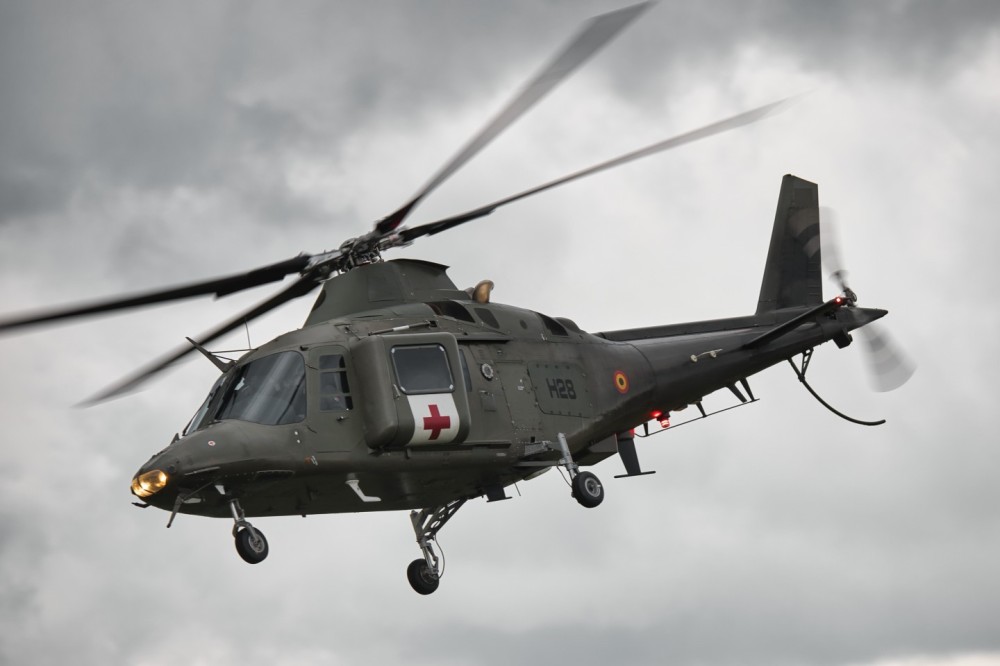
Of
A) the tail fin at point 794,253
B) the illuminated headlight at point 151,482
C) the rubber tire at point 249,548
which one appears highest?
the tail fin at point 794,253

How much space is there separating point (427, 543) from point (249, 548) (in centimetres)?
579

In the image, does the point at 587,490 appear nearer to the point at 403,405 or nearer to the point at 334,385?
the point at 403,405

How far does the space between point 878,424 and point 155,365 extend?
15.1m

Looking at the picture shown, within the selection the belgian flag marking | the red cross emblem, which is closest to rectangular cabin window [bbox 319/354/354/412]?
the red cross emblem

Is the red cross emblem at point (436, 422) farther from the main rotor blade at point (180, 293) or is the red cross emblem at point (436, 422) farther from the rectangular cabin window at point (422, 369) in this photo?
the main rotor blade at point (180, 293)

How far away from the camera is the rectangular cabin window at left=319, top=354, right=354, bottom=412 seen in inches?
Answer: 880

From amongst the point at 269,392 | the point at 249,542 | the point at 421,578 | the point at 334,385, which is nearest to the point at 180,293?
the point at 269,392

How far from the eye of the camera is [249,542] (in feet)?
69.3

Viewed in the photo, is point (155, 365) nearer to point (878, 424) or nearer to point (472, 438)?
point (472, 438)

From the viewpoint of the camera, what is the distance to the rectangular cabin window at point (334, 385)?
73.3ft

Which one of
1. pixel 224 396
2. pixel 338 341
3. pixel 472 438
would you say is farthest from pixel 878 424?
pixel 224 396

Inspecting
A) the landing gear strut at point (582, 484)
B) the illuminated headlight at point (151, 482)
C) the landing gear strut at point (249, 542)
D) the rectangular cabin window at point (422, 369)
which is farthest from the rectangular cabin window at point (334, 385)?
the landing gear strut at point (582, 484)

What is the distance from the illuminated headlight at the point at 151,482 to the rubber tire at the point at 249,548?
4.97 feet

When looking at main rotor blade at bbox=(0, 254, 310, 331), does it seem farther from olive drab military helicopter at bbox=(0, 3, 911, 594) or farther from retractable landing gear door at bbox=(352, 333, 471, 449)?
retractable landing gear door at bbox=(352, 333, 471, 449)
